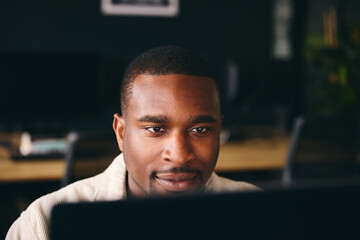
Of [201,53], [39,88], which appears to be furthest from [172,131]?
[201,53]

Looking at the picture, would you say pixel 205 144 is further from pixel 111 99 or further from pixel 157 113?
pixel 111 99

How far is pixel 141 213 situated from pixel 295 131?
5.07 ft

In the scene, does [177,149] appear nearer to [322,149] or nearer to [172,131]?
[172,131]

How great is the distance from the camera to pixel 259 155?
1.92 metres

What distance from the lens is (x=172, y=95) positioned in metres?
0.25

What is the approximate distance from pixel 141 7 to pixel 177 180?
320 centimetres

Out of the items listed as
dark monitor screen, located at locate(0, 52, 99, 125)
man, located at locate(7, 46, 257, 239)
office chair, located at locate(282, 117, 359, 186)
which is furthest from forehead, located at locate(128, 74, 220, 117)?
dark monitor screen, located at locate(0, 52, 99, 125)

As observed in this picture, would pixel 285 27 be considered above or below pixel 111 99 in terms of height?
above

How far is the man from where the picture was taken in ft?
0.81

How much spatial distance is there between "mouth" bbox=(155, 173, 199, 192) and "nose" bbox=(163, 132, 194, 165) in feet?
0.04

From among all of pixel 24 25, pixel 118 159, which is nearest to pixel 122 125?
pixel 118 159

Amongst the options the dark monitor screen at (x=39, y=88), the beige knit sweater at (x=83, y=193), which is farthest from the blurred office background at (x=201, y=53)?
the beige knit sweater at (x=83, y=193)

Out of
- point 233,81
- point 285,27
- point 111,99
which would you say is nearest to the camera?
point 111,99

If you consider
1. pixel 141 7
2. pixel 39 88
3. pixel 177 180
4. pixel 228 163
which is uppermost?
pixel 141 7
